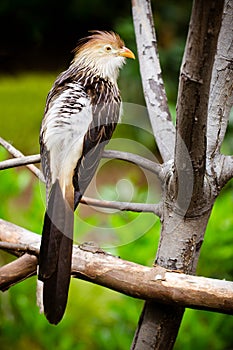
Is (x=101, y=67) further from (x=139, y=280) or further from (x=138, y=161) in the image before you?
(x=139, y=280)

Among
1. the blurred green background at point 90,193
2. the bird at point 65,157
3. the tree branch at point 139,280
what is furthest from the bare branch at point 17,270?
the blurred green background at point 90,193

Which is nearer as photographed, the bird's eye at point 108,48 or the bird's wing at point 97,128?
the bird's wing at point 97,128

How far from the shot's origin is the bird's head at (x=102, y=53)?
130 cm

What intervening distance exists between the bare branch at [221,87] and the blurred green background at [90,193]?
1.29 feet

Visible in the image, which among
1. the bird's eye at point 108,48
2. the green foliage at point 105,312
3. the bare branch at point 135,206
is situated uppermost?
the bird's eye at point 108,48

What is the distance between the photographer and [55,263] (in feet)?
3.63

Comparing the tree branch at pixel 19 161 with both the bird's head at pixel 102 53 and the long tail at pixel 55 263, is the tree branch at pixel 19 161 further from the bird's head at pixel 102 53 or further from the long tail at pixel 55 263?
the bird's head at pixel 102 53

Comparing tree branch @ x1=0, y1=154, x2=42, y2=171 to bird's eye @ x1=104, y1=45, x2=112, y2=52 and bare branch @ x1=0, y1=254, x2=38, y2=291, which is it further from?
bird's eye @ x1=104, y1=45, x2=112, y2=52

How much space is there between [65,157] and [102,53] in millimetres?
284

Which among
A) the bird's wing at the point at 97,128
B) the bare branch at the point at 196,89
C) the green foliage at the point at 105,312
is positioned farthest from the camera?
the green foliage at the point at 105,312

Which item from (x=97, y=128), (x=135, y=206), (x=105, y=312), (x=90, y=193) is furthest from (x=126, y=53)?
(x=90, y=193)

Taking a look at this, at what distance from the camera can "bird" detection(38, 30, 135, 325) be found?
3.62 feet

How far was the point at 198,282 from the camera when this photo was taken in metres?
1.14

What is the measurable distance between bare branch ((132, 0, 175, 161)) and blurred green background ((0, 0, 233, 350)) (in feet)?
0.93
